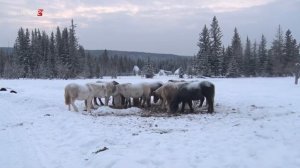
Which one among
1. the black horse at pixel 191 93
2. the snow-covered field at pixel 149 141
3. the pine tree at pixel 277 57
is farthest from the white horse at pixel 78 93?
the pine tree at pixel 277 57

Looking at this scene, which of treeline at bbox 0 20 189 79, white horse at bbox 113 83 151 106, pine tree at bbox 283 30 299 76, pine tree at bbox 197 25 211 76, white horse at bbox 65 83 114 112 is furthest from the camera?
treeline at bbox 0 20 189 79

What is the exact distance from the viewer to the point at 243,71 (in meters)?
72.9

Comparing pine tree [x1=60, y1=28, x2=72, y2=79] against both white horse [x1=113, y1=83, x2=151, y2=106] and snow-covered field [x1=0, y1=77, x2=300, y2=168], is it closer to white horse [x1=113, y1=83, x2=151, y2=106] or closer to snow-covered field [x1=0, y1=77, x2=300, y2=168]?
white horse [x1=113, y1=83, x2=151, y2=106]

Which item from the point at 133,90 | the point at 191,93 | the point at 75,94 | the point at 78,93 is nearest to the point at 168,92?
the point at 191,93

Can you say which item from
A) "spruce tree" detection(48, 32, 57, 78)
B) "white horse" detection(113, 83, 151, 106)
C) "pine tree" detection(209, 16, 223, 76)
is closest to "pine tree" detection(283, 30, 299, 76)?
"pine tree" detection(209, 16, 223, 76)

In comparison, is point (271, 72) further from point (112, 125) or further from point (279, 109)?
point (112, 125)

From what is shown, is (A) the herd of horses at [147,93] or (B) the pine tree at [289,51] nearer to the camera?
(A) the herd of horses at [147,93]

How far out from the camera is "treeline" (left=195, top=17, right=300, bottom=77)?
61.8 meters

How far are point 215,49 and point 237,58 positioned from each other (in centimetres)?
824

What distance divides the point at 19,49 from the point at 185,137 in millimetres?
78514

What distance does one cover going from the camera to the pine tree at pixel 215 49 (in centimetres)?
6181

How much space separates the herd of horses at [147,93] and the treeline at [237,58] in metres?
40.7

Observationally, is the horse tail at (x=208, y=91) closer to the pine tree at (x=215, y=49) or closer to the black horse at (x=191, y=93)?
the black horse at (x=191, y=93)

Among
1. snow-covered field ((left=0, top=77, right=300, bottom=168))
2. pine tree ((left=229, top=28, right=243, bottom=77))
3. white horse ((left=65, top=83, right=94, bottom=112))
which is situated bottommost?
snow-covered field ((left=0, top=77, right=300, bottom=168))
